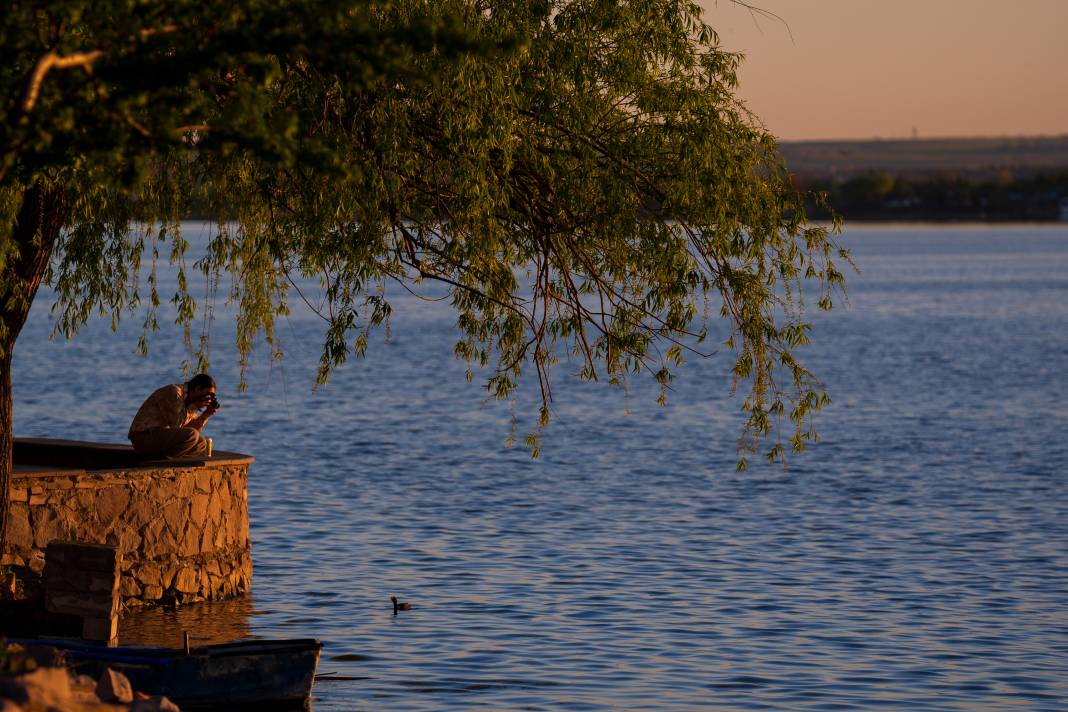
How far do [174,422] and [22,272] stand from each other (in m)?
2.90

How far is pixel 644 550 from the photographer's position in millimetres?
21562

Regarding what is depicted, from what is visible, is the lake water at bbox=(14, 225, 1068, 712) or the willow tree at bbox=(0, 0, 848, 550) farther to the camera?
the lake water at bbox=(14, 225, 1068, 712)

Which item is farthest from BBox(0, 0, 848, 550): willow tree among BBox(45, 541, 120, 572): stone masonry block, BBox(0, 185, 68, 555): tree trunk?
BBox(45, 541, 120, 572): stone masonry block

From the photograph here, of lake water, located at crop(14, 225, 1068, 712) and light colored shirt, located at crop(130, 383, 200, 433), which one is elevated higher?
light colored shirt, located at crop(130, 383, 200, 433)

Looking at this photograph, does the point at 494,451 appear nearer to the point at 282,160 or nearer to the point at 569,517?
the point at 569,517

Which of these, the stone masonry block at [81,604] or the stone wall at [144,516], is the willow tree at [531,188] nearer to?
the stone masonry block at [81,604]

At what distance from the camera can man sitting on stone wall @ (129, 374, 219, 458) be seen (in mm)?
16344

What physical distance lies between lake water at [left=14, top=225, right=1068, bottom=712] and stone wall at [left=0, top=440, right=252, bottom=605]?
0.39 meters

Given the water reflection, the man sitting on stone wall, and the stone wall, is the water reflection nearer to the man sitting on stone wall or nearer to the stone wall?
the stone wall

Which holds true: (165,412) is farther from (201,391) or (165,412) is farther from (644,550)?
(644,550)

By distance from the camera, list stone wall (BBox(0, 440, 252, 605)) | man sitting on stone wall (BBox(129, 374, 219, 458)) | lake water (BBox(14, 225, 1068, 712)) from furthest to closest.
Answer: man sitting on stone wall (BBox(129, 374, 219, 458)) < stone wall (BBox(0, 440, 252, 605)) < lake water (BBox(14, 225, 1068, 712))

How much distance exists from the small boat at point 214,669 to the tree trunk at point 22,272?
1963mm

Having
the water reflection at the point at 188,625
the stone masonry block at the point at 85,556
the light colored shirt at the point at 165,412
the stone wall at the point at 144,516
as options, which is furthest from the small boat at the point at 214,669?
the light colored shirt at the point at 165,412

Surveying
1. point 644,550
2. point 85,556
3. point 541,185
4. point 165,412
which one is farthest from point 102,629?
point 644,550
